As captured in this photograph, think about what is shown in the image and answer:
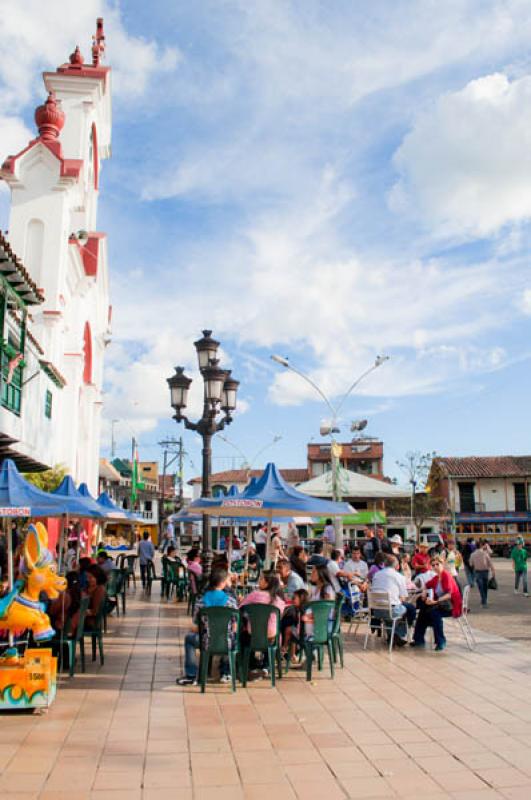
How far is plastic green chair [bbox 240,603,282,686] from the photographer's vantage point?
25.6 feet

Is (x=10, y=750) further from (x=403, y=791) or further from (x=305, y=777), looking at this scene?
(x=403, y=791)

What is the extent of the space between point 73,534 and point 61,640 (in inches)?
551

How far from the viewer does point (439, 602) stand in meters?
10.2

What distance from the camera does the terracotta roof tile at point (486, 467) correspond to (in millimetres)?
61094

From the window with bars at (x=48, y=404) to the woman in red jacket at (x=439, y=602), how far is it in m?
10.4

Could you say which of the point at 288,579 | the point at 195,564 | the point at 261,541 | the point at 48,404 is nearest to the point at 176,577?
the point at 195,564

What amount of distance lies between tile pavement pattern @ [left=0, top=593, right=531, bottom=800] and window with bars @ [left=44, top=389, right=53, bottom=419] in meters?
9.23

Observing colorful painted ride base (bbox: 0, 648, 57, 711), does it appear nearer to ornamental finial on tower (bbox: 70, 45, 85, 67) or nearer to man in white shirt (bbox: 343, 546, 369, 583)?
man in white shirt (bbox: 343, 546, 369, 583)

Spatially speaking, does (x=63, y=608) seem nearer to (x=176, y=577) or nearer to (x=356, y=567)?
(x=356, y=567)

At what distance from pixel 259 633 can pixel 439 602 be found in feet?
11.5

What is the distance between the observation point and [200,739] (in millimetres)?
5773

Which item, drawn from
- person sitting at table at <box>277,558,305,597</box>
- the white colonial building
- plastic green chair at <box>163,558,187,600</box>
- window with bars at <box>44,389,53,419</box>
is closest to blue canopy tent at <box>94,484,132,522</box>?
the white colonial building

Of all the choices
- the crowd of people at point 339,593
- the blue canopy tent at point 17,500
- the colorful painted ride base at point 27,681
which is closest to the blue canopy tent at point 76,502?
the blue canopy tent at point 17,500

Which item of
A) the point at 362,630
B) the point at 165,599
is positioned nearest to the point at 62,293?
the point at 165,599
